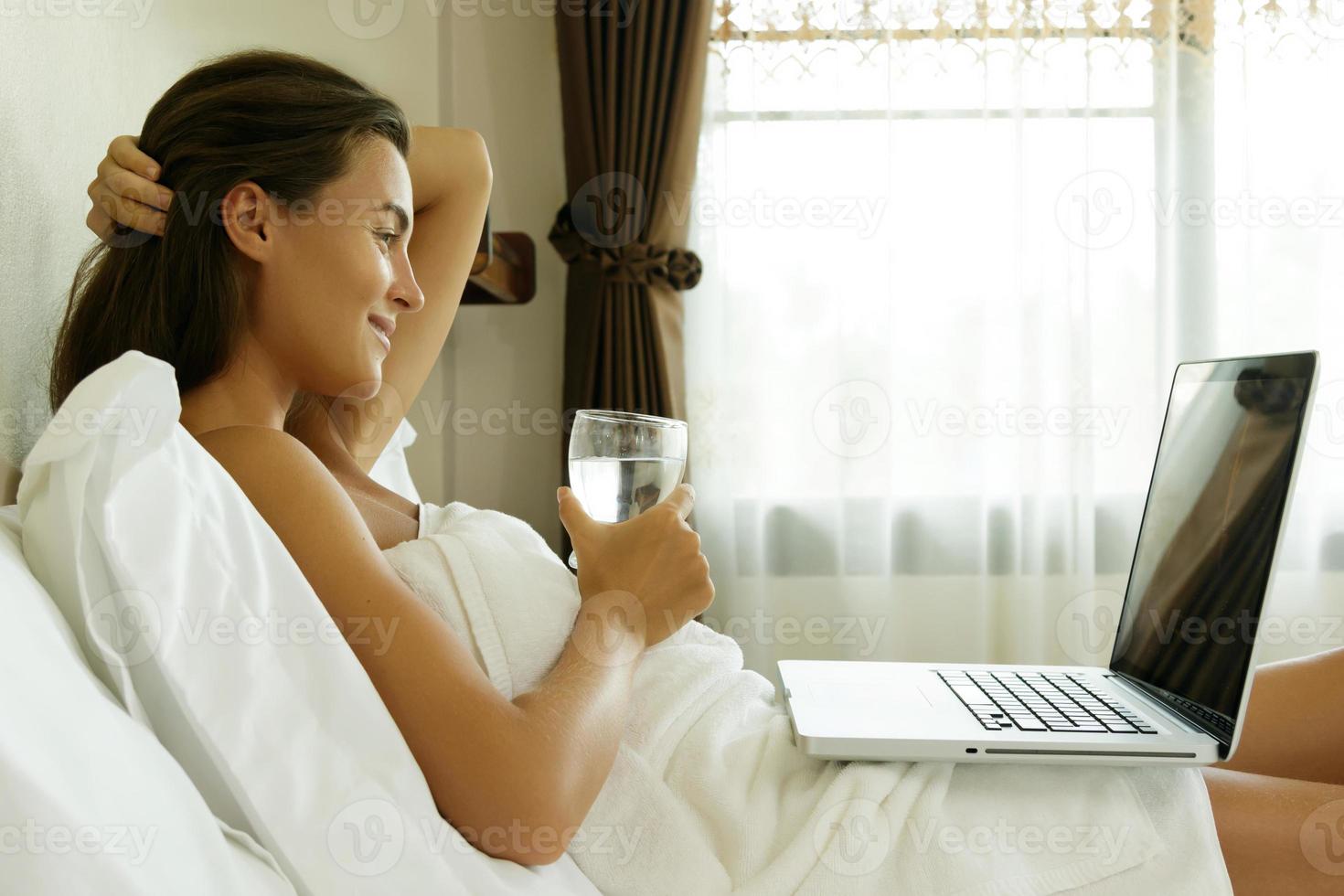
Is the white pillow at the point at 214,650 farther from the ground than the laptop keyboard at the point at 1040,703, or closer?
farther from the ground

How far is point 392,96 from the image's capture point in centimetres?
222

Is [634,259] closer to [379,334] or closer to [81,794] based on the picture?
[379,334]

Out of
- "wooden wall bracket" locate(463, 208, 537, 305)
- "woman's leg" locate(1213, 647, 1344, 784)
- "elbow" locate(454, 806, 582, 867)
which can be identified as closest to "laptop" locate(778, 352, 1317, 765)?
"woman's leg" locate(1213, 647, 1344, 784)

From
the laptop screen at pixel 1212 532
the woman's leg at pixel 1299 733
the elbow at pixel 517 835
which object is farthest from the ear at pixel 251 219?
the woman's leg at pixel 1299 733

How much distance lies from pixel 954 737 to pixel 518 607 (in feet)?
1.38

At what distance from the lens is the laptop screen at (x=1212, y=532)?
901 millimetres

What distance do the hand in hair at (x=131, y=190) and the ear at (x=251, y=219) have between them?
0.19ft

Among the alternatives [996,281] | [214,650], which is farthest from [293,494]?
[996,281]

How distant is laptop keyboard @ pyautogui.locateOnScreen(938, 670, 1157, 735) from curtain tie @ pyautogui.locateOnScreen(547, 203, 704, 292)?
143 centimetres

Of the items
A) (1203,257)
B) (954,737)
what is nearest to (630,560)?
(954,737)

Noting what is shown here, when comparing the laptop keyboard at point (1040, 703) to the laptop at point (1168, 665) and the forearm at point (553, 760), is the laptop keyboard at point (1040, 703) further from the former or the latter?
the forearm at point (553, 760)

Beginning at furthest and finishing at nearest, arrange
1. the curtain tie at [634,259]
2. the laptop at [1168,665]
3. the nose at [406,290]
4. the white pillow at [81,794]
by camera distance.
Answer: the curtain tie at [634,259]
the nose at [406,290]
the laptop at [1168,665]
the white pillow at [81,794]

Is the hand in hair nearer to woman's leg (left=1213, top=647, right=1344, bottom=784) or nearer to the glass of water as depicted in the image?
the glass of water

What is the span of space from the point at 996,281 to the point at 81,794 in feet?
7.60
